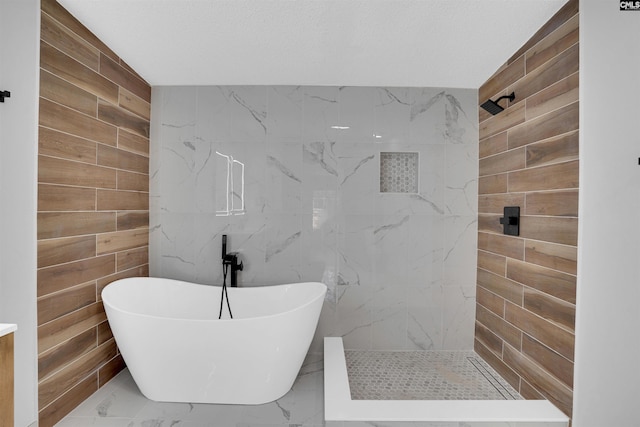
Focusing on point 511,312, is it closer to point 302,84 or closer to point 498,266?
point 498,266

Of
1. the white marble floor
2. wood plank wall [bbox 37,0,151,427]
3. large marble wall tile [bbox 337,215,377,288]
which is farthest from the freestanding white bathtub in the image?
large marble wall tile [bbox 337,215,377,288]

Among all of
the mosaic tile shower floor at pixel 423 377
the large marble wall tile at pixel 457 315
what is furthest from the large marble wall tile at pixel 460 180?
the mosaic tile shower floor at pixel 423 377

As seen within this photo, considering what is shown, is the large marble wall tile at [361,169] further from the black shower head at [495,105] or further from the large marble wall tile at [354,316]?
the black shower head at [495,105]

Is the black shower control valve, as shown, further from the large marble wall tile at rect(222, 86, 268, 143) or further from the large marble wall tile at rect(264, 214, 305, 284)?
the large marble wall tile at rect(222, 86, 268, 143)

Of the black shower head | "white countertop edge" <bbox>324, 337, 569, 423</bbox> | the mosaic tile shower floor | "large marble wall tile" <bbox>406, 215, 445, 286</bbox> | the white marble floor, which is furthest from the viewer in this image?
"large marble wall tile" <bbox>406, 215, 445, 286</bbox>

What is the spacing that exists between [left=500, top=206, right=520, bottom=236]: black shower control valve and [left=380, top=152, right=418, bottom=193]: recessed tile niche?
2.57 feet

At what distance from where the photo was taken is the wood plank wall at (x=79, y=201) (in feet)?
6.72

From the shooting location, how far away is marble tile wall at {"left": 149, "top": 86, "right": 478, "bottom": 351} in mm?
3197

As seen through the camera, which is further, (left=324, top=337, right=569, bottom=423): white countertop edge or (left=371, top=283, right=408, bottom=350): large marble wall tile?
(left=371, top=283, right=408, bottom=350): large marble wall tile

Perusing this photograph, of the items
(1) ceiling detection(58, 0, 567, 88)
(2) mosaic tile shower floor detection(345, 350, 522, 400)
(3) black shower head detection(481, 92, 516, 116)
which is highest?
(1) ceiling detection(58, 0, 567, 88)

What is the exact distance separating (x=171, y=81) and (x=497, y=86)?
2.59 meters

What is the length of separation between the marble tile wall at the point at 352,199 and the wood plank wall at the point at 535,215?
266 mm

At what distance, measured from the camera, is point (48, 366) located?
6.78ft

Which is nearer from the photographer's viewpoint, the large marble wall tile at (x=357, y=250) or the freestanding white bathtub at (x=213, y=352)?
the freestanding white bathtub at (x=213, y=352)
